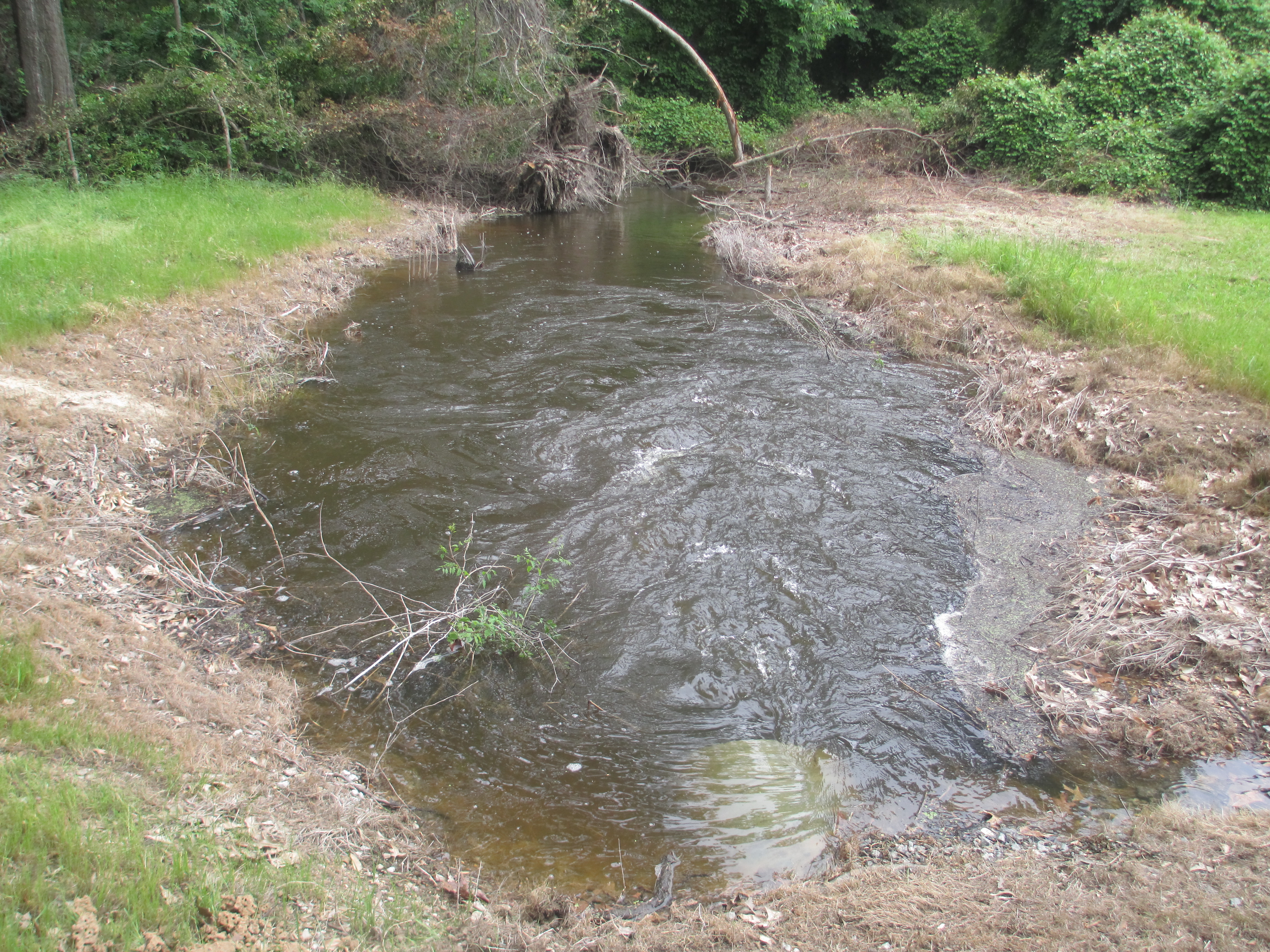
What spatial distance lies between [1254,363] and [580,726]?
8.08m

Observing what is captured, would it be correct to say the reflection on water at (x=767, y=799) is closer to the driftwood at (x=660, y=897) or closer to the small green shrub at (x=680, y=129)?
the driftwood at (x=660, y=897)

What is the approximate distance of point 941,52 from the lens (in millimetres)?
31703

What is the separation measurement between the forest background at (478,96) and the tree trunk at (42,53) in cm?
5

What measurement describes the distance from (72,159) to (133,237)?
5.85 meters

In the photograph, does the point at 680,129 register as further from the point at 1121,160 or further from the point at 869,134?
the point at 1121,160

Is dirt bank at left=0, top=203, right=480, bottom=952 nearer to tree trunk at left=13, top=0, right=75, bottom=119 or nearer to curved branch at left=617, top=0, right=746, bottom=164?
curved branch at left=617, top=0, right=746, bottom=164

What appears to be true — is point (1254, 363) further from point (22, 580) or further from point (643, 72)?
point (643, 72)

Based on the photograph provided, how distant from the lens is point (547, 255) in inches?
655

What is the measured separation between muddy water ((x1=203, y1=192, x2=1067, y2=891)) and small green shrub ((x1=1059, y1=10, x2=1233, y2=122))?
54.2 ft

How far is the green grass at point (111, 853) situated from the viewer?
266cm

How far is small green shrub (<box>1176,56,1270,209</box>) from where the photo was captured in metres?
17.3

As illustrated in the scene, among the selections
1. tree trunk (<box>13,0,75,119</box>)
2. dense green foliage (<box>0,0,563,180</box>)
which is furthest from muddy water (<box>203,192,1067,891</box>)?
tree trunk (<box>13,0,75,119</box>)

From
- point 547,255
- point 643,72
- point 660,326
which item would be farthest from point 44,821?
point 643,72

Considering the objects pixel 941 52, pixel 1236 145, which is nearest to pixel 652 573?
pixel 1236 145
